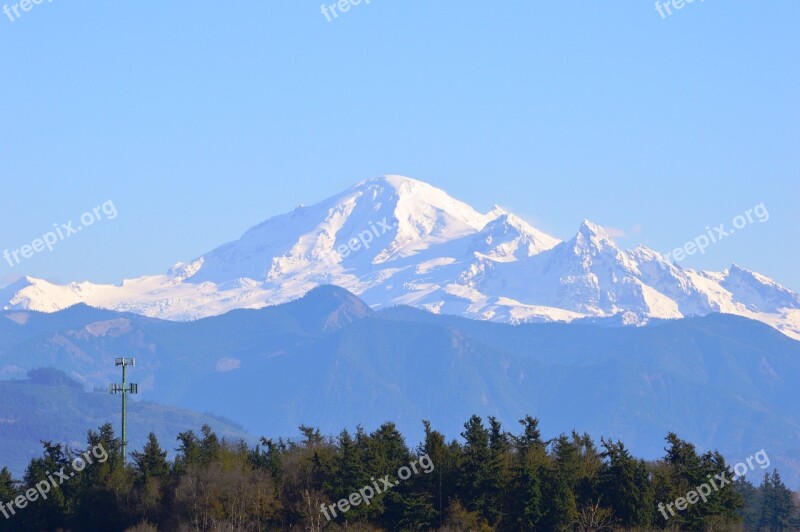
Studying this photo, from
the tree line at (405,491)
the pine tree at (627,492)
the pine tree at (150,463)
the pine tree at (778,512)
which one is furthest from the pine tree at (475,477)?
the pine tree at (778,512)

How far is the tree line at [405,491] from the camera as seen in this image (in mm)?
98750

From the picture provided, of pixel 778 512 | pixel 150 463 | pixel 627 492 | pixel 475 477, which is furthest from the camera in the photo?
pixel 778 512

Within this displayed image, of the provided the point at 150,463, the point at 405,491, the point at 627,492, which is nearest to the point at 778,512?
the point at 627,492

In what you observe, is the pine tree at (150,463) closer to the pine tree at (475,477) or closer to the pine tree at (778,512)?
the pine tree at (475,477)

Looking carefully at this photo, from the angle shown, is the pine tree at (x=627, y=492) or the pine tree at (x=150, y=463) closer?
the pine tree at (x=627, y=492)

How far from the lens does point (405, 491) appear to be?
102 meters

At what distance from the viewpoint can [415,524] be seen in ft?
328

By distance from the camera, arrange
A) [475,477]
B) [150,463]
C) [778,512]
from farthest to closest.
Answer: [778,512] < [150,463] < [475,477]

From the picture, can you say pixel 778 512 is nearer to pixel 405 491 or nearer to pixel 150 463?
pixel 405 491

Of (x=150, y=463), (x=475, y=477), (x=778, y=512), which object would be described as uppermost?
(x=150, y=463)

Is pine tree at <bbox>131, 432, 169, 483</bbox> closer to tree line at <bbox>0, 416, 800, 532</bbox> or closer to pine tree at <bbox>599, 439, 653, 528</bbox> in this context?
tree line at <bbox>0, 416, 800, 532</bbox>

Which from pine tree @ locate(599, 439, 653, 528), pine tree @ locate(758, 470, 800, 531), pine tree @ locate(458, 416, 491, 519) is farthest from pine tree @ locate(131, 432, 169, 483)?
pine tree @ locate(758, 470, 800, 531)

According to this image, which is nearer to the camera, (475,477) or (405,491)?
(475,477)

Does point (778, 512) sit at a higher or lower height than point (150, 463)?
lower
